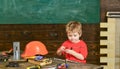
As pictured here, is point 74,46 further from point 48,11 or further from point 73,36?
point 48,11

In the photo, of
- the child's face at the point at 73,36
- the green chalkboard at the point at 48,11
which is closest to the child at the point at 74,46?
the child's face at the point at 73,36

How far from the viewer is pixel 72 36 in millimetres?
2395

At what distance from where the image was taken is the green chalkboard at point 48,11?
11.9ft

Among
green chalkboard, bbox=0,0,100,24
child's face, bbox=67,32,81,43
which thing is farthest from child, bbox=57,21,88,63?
green chalkboard, bbox=0,0,100,24

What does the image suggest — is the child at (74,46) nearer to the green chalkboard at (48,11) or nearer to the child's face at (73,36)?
the child's face at (73,36)

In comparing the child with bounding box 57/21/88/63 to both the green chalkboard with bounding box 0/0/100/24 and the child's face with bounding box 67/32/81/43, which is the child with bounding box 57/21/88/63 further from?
the green chalkboard with bounding box 0/0/100/24

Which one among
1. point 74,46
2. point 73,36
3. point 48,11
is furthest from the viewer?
point 48,11

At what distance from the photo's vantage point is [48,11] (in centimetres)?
369

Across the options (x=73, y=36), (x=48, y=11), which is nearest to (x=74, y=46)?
(x=73, y=36)

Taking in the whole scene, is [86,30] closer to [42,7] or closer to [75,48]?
[42,7]

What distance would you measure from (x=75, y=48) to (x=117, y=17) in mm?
1273

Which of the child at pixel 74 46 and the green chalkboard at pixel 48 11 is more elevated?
the green chalkboard at pixel 48 11

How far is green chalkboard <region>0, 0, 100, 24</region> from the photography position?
143 inches

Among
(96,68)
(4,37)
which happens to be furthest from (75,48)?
(4,37)
